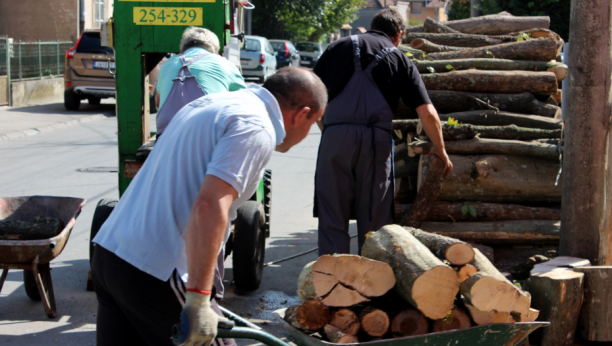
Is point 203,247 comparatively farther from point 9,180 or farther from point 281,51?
point 281,51

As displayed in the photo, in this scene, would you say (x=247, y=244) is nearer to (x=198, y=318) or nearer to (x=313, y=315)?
(x=313, y=315)

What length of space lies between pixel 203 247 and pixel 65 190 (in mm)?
6852

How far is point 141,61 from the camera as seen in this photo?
5.14 m

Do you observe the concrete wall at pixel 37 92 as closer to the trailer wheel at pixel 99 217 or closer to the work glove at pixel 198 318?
the trailer wheel at pixel 99 217

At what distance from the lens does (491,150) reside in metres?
5.40

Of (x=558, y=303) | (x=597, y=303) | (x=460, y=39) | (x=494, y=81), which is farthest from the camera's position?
(x=460, y=39)

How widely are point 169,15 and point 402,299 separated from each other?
322cm

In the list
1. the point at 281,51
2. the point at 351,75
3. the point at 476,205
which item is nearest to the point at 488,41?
the point at 476,205

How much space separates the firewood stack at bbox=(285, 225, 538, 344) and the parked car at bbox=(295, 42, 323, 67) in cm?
3431

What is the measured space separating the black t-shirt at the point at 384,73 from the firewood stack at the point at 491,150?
2.12 feet

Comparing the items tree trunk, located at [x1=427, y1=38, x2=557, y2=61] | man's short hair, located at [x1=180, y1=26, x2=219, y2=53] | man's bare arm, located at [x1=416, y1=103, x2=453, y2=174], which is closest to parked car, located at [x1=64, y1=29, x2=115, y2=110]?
tree trunk, located at [x1=427, y1=38, x2=557, y2=61]

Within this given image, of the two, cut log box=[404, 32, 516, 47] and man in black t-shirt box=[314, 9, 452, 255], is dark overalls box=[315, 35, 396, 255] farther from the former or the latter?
cut log box=[404, 32, 516, 47]

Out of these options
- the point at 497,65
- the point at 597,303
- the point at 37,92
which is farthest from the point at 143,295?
the point at 37,92

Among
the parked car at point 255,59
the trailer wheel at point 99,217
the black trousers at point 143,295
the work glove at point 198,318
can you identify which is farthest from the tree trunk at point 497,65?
the parked car at point 255,59
